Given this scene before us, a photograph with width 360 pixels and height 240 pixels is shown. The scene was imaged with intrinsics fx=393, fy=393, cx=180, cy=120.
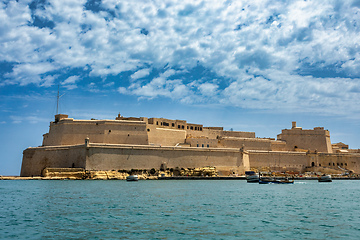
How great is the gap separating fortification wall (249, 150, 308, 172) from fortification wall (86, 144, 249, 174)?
146 inches

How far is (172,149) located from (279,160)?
19.1 metres

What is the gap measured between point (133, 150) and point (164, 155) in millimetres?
4159

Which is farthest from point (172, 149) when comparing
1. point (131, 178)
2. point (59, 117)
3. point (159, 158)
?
point (59, 117)

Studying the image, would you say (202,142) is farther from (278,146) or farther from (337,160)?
(337,160)

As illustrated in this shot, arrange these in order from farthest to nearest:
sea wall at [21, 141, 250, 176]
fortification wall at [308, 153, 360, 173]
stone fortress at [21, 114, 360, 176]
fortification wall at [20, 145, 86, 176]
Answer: fortification wall at [308, 153, 360, 173] → stone fortress at [21, 114, 360, 176] → fortification wall at [20, 145, 86, 176] → sea wall at [21, 141, 250, 176]

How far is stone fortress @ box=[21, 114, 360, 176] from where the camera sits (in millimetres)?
46312

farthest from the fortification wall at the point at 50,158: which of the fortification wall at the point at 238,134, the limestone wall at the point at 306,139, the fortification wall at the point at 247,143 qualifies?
the limestone wall at the point at 306,139

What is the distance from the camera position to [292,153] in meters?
60.6

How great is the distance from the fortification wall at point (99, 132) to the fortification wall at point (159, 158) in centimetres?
278

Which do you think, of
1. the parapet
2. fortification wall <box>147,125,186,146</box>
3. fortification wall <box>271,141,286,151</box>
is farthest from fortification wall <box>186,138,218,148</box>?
the parapet

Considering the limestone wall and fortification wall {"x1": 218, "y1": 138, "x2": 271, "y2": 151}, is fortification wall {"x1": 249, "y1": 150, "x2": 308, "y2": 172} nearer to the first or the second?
fortification wall {"x1": 218, "y1": 138, "x2": 271, "y2": 151}

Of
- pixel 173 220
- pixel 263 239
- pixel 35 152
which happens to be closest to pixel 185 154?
pixel 35 152

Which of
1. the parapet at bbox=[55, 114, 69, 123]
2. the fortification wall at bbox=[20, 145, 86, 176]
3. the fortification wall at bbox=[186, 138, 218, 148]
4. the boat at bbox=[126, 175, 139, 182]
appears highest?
the parapet at bbox=[55, 114, 69, 123]

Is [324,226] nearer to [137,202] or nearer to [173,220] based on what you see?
[173,220]
